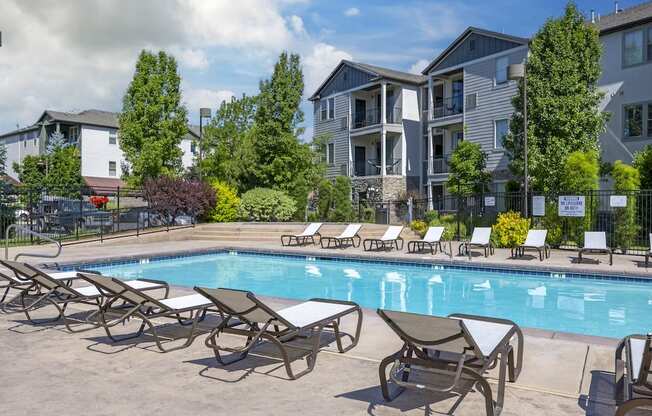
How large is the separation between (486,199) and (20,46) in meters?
15.2

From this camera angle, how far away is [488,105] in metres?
27.0

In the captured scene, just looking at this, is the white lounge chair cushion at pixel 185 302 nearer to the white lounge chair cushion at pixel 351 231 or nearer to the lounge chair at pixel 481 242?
the lounge chair at pixel 481 242

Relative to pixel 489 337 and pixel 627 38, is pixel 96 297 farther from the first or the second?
pixel 627 38

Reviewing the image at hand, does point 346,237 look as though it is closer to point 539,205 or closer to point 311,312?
point 539,205

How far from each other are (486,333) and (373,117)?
3093cm

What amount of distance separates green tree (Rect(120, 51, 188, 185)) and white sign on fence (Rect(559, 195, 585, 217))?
17.7 m

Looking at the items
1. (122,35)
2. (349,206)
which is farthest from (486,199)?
(122,35)

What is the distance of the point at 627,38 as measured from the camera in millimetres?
21562

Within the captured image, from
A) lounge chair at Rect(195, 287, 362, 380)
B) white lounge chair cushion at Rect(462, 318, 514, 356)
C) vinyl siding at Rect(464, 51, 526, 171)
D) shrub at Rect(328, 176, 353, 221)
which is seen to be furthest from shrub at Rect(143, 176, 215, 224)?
white lounge chair cushion at Rect(462, 318, 514, 356)

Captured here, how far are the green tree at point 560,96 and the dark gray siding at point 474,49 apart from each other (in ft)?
20.3

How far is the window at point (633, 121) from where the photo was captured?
21.2 m

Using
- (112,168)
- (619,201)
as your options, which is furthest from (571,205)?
(112,168)

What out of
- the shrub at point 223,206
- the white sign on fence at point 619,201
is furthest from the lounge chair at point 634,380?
the shrub at point 223,206

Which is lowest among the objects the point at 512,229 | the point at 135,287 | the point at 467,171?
the point at 135,287
